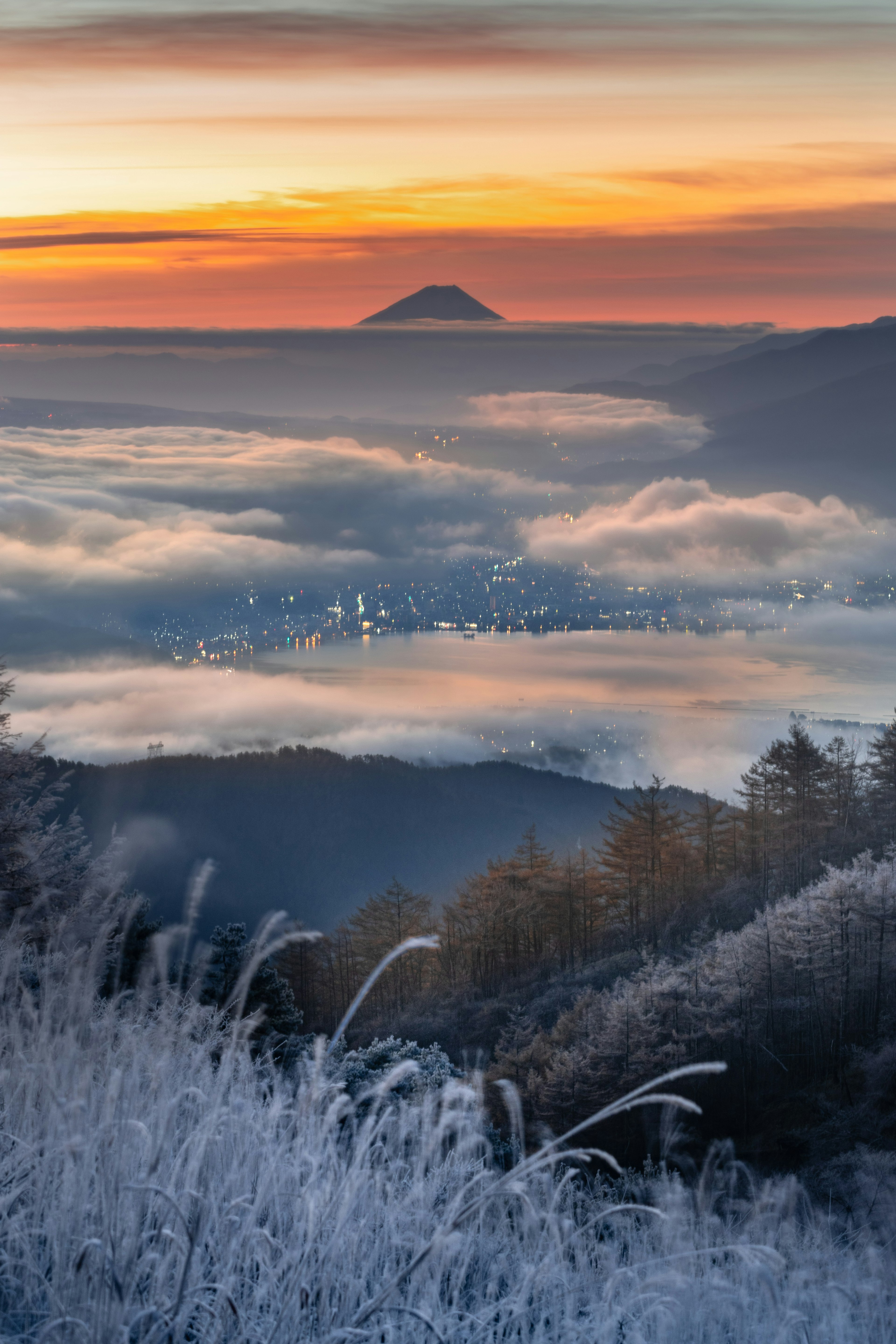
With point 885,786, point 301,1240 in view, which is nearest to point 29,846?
point 301,1240

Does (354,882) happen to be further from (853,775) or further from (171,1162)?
(171,1162)

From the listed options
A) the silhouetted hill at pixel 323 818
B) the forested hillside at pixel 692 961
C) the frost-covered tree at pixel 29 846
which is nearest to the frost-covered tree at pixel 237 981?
the frost-covered tree at pixel 29 846

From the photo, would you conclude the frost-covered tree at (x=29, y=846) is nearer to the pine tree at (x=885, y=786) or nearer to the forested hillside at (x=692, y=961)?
the forested hillside at (x=692, y=961)

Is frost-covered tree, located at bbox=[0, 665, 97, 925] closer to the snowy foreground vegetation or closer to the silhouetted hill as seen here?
the snowy foreground vegetation

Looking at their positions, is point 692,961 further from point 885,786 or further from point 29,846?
point 885,786

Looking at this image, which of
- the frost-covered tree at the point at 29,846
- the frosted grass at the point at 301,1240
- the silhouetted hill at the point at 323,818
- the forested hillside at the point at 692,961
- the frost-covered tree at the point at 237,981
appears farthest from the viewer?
the silhouetted hill at the point at 323,818

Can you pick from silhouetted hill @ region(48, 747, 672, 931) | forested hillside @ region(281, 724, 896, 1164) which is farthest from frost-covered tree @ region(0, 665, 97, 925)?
silhouetted hill @ region(48, 747, 672, 931)
